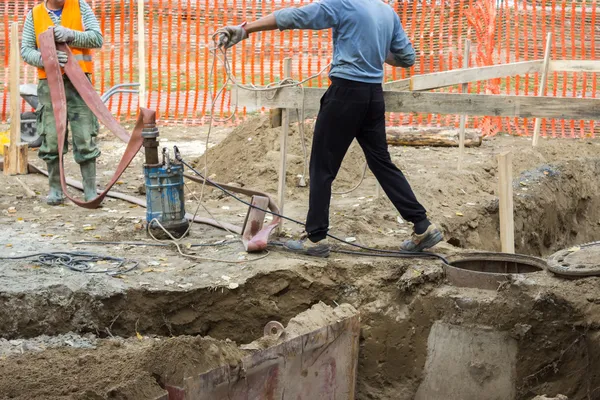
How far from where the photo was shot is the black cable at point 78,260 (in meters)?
6.37

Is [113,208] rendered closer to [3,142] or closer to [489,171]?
[3,142]

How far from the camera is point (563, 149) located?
36.7ft

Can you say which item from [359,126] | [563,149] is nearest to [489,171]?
[563,149]

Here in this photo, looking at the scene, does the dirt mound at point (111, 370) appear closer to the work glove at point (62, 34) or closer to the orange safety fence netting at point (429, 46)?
the work glove at point (62, 34)

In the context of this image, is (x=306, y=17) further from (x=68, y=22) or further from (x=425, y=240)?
(x=68, y=22)

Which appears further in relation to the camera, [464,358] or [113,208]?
[113,208]

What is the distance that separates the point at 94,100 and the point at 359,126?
2992 millimetres

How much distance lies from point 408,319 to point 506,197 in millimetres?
1548

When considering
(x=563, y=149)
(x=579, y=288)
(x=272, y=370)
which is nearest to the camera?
(x=272, y=370)

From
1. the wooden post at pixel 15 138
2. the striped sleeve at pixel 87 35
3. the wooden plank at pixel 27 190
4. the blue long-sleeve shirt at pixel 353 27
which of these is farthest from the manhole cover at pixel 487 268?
the wooden post at pixel 15 138

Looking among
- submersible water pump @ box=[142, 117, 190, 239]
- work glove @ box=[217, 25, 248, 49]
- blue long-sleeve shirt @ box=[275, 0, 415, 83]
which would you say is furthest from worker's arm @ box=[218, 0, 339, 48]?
submersible water pump @ box=[142, 117, 190, 239]

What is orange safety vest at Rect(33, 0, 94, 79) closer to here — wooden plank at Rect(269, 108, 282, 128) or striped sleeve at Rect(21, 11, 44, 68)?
striped sleeve at Rect(21, 11, 44, 68)

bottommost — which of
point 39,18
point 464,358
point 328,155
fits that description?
point 464,358

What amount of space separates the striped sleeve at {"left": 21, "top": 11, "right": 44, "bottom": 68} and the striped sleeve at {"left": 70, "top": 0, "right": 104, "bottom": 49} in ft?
1.20
